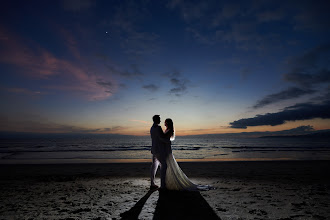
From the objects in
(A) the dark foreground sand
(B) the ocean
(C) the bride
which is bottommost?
(B) the ocean

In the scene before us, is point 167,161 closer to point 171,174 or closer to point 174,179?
point 171,174

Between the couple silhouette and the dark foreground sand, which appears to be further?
the couple silhouette

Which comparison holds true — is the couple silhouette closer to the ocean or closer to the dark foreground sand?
the dark foreground sand

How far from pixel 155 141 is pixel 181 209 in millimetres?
2385

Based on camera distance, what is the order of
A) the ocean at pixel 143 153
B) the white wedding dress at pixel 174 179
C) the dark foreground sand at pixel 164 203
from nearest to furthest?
the dark foreground sand at pixel 164 203 → the white wedding dress at pixel 174 179 → the ocean at pixel 143 153

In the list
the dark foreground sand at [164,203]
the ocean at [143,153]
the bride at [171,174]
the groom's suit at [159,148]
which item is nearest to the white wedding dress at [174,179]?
the bride at [171,174]

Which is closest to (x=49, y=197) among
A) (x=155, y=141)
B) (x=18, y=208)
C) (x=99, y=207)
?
(x=18, y=208)

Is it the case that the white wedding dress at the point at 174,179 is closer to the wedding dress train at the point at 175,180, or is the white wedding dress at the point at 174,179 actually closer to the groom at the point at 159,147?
the wedding dress train at the point at 175,180

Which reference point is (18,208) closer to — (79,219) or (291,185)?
(79,219)

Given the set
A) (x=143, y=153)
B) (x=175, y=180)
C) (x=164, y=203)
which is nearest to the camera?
(x=164, y=203)

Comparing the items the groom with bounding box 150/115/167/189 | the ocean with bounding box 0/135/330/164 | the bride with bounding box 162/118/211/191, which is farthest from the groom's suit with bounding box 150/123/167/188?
the ocean with bounding box 0/135/330/164

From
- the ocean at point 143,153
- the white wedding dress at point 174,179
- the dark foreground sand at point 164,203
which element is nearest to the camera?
the dark foreground sand at point 164,203

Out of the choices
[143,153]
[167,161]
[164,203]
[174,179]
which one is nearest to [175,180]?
[174,179]

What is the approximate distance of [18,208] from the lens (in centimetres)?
465
